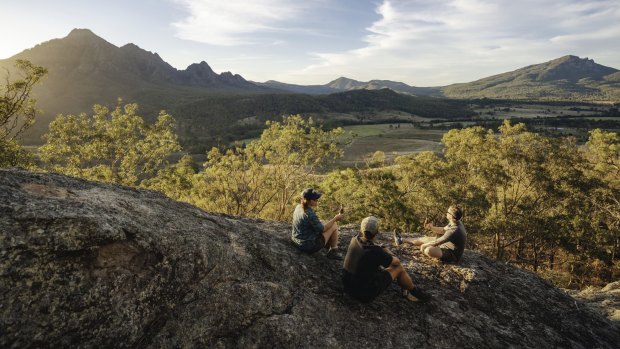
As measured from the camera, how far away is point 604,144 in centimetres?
3606

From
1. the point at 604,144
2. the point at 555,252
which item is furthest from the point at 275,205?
the point at 555,252

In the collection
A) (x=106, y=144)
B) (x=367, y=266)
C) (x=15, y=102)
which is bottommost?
(x=367, y=266)

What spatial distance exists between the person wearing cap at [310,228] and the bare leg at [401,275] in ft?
7.41

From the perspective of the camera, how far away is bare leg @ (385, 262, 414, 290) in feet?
31.0

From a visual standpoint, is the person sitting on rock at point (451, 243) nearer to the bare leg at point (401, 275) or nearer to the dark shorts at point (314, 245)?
the bare leg at point (401, 275)

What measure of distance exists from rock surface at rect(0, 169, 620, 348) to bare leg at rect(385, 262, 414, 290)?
543 mm

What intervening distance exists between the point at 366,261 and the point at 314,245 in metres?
2.33

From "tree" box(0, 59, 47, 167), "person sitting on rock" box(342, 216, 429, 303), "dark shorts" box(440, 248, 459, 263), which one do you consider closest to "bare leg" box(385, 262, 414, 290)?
"person sitting on rock" box(342, 216, 429, 303)

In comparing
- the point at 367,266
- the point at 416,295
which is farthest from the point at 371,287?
the point at 416,295

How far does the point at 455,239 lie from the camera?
11594 mm

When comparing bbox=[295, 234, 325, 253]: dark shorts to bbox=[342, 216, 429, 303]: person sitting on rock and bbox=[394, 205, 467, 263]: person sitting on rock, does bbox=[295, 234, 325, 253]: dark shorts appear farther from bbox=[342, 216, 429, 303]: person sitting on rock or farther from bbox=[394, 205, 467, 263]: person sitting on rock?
bbox=[394, 205, 467, 263]: person sitting on rock

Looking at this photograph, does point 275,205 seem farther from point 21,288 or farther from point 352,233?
point 21,288

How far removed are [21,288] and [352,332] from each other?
21.3 feet

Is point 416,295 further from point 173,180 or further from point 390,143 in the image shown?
point 390,143
